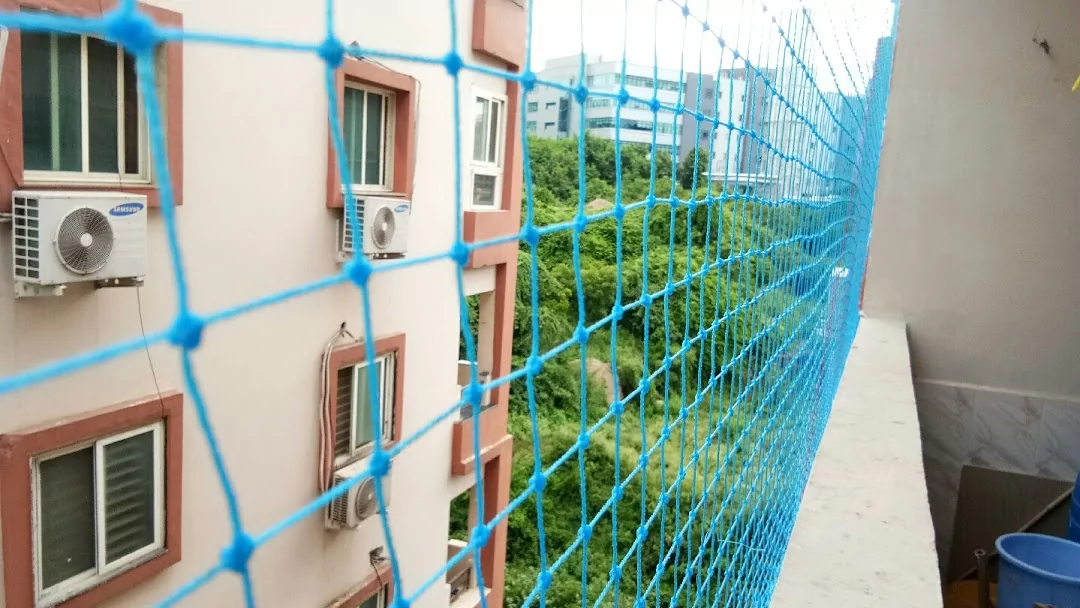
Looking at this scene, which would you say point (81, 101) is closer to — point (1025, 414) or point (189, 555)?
point (189, 555)

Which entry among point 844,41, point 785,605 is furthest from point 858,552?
point 844,41

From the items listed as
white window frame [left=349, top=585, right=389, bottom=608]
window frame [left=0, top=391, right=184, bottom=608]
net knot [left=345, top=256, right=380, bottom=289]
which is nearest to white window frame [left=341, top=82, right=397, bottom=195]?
window frame [left=0, top=391, right=184, bottom=608]

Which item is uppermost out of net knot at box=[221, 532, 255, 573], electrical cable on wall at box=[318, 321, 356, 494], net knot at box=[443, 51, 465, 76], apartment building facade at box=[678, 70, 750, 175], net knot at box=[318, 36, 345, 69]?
apartment building facade at box=[678, 70, 750, 175]

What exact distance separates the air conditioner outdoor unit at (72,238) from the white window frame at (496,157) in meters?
1.29

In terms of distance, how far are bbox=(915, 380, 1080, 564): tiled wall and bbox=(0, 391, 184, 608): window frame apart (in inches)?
67.2

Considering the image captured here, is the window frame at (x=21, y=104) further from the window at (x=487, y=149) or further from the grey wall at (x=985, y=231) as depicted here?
the grey wall at (x=985, y=231)

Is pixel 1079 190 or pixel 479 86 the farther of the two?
pixel 479 86

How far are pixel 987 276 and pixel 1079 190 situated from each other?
10.1 inches

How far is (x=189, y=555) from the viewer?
1.99 meters

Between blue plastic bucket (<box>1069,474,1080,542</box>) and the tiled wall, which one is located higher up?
the tiled wall

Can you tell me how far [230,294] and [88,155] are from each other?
1.41 feet

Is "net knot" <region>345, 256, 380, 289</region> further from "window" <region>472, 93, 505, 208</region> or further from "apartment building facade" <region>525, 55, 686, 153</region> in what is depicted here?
"window" <region>472, 93, 505, 208</region>

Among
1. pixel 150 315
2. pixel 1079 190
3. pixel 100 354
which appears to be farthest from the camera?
pixel 1079 190

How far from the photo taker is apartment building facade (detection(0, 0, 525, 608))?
150 cm
